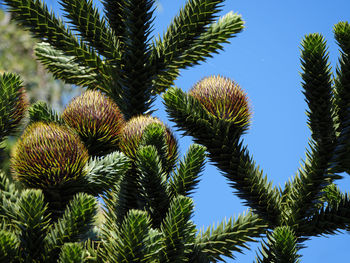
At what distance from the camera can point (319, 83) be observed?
226cm

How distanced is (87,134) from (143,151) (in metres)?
0.46

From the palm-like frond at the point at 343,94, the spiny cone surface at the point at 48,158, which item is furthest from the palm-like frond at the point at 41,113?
the palm-like frond at the point at 343,94

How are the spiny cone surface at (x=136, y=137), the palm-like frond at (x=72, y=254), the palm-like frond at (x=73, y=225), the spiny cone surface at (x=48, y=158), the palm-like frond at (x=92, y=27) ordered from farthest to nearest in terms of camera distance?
the palm-like frond at (x=92, y=27) → the spiny cone surface at (x=136, y=137) → the spiny cone surface at (x=48, y=158) → the palm-like frond at (x=73, y=225) → the palm-like frond at (x=72, y=254)

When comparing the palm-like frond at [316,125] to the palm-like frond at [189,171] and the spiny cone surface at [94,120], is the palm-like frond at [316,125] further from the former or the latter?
the spiny cone surface at [94,120]

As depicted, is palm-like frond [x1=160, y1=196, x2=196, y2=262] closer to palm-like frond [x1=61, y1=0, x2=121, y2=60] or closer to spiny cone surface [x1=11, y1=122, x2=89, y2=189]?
spiny cone surface [x1=11, y1=122, x2=89, y2=189]

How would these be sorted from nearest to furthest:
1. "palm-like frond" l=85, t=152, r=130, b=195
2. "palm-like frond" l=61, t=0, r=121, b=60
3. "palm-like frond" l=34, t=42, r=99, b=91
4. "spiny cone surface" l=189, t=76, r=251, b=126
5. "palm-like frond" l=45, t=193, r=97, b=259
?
"palm-like frond" l=45, t=193, r=97, b=259 < "palm-like frond" l=85, t=152, r=130, b=195 < "spiny cone surface" l=189, t=76, r=251, b=126 < "palm-like frond" l=61, t=0, r=121, b=60 < "palm-like frond" l=34, t=42, r=99, b=91

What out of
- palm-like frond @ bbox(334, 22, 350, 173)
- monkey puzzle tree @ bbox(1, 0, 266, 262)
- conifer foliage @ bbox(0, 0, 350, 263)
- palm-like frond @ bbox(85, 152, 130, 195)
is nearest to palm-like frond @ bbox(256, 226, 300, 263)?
conifer foliage @ bbox(0, 0, 350, 263)

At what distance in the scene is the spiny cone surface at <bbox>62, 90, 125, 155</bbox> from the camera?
7.61 feet

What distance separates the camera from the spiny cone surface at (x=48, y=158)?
200 centimetres

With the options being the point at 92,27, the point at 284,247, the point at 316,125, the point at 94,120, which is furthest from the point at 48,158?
the point at 316,125

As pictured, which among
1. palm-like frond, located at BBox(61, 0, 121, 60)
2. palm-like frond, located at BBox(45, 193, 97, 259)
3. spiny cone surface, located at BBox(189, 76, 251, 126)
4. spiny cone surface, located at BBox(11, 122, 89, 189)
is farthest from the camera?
palm-like frond, located at BBox(61, 0, 121, 60)

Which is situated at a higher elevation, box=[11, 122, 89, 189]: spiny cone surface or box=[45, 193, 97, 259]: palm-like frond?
box=[11, 122, 89, 189]: spiny cone surface

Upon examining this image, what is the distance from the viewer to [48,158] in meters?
1.99

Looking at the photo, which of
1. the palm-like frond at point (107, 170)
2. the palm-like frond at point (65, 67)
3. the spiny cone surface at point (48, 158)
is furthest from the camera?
the palm-like frond at point (65, 67)
